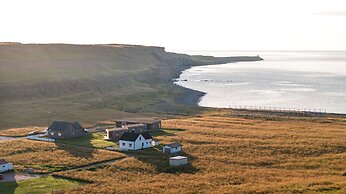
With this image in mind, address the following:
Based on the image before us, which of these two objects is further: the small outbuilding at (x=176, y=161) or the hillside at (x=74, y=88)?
the hillside at (x=74, y=88)

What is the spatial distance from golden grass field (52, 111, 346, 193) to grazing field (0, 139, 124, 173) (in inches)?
134

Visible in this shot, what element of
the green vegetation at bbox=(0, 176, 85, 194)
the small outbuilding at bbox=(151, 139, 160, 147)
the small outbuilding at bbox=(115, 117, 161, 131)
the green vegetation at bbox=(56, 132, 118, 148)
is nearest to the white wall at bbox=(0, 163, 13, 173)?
the green vegetation at bbox=(0, 176, 85, 194)

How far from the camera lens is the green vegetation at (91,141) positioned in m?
65.9

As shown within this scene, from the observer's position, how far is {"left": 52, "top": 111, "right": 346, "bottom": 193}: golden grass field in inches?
1738

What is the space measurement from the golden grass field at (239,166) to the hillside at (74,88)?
33.7 m

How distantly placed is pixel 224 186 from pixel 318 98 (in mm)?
101426

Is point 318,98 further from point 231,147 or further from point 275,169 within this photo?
point 275,169

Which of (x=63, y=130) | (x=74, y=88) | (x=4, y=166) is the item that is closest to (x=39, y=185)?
(x=4, y=166)

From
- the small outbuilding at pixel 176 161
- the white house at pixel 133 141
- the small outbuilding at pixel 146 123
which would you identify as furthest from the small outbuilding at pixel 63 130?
the small outbuilding at pixel 176 161

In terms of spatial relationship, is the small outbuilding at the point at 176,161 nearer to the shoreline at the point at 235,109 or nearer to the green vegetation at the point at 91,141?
the green vegetation at the point at 91,141

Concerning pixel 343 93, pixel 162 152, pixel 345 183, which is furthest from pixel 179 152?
pixel 343 93

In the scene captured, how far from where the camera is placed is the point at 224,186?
44.5m

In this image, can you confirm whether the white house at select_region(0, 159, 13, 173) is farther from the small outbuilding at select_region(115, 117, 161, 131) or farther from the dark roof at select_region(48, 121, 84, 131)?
the small outbuilding at select_region(115, 117, 161, 131)

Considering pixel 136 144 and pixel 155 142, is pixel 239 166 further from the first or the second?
pixel 155 142
